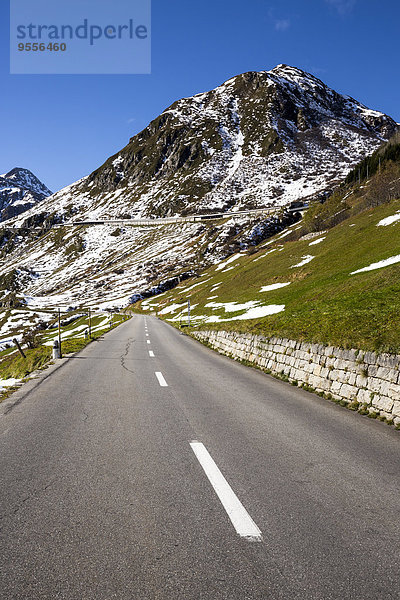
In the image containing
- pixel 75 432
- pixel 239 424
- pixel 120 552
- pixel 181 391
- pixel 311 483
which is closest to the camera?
pixel 120 552

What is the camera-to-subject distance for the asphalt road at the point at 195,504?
2975mm

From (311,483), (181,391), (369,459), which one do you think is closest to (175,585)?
(311,483)

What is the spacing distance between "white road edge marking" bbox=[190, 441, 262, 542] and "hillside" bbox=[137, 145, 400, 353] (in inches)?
219

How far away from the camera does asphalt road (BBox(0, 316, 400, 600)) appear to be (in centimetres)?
297

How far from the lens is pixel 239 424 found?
734 cm

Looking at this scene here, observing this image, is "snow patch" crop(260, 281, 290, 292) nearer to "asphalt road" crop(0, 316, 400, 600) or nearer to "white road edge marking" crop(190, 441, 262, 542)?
"asphalt road" crop(0, 316, 400, 600)

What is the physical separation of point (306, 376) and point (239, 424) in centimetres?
473

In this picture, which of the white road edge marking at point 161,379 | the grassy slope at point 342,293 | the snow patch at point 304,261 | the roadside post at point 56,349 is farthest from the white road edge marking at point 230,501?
the snow patch at point 304,261

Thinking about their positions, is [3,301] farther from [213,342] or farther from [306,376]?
[306,376]

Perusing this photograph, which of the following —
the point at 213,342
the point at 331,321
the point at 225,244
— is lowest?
the point at 213,342

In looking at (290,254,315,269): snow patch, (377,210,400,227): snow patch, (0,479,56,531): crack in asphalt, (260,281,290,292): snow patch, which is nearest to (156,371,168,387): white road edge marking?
(0,479,56,531): crack in asphalt

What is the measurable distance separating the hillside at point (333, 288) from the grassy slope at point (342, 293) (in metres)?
0.03

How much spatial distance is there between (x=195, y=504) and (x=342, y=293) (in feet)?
64.7

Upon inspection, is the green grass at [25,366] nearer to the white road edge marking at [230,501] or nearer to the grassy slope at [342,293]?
the white road edge marking at [230,501]
